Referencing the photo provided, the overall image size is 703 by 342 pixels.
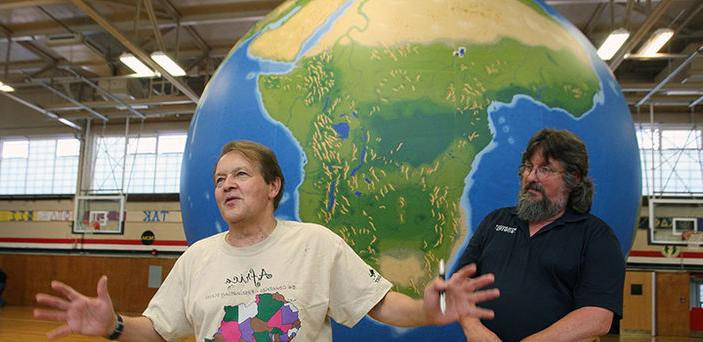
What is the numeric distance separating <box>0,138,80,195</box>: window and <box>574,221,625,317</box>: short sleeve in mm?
17363

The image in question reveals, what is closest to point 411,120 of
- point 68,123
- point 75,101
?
point 75,101

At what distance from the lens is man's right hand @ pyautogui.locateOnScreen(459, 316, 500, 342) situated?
6.79 feet

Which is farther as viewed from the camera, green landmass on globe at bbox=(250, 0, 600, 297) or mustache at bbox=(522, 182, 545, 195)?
→ green landmass on globe at bbox=(250, 0, 600, 297)

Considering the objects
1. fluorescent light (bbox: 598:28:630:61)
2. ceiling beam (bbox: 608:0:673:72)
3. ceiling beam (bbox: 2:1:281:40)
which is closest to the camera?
fluorescent light (bbox: 598:28:630:61)

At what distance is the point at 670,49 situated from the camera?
12.8 meters

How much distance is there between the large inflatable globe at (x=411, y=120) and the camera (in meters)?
2.71

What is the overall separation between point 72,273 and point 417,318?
46.2 ft

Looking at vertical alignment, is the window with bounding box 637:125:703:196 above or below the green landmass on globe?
above

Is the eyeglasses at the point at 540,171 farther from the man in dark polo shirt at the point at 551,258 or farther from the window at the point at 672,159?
the window at the point at 672,159

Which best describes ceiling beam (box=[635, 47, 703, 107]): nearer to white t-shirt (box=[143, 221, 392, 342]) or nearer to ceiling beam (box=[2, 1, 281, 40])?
ceiling beam (box=[2, 1, 281, 40])

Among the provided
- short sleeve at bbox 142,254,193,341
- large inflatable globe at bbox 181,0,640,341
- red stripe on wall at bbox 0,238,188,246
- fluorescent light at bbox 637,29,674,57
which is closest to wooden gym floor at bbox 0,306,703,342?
red stripe on wall at bbox 0,238,188,246

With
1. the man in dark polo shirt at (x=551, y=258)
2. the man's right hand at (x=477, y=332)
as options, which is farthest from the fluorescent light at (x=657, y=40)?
the man's right hand at (x=477, y=332)

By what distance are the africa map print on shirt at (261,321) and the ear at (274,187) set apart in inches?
13.2

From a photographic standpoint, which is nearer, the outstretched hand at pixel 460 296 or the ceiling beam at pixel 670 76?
the outstretched hand at pixel 460 296
